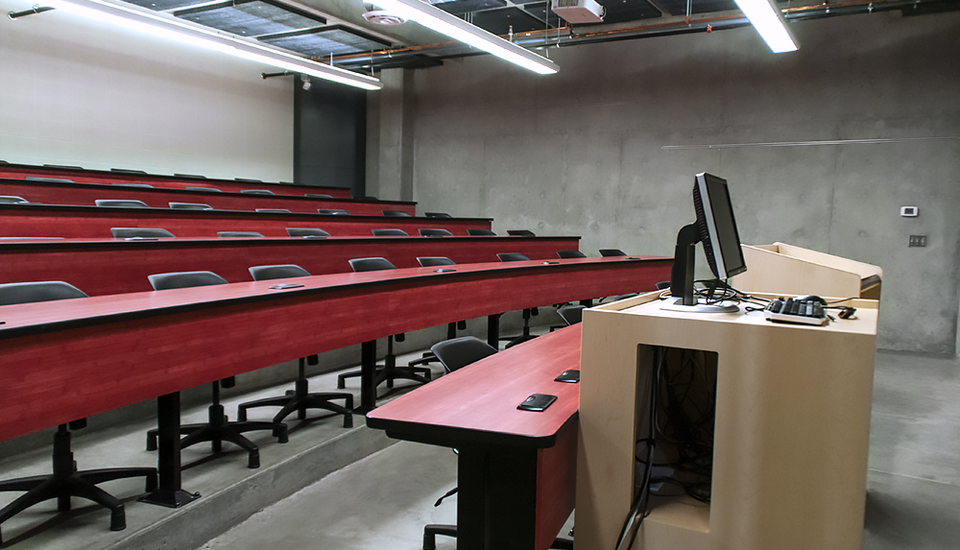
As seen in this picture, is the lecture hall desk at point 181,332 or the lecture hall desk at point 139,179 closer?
the lecture hall desk at point 181,332

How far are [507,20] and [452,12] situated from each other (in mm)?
814

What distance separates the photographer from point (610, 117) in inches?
311

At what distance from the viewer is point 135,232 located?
393cm

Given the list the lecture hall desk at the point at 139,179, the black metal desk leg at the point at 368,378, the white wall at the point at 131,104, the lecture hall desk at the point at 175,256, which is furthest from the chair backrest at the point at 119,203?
the white wall at the point at 131,104

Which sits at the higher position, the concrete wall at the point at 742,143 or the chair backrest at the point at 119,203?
the concrete wall at the point at 742,143

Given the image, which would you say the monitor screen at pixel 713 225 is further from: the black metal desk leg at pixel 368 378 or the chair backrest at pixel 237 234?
the chair backrest at pixel 237 234

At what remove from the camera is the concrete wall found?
620 centimetres

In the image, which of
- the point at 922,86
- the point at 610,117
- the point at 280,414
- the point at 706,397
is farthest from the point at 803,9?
the point at 280,414

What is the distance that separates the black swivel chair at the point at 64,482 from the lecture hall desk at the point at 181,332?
7.3 inches

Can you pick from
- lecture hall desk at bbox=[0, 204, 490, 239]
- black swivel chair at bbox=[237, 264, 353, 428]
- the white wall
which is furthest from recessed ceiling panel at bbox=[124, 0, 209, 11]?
black swivel chair at bbox=[237, 264, 353, 428]

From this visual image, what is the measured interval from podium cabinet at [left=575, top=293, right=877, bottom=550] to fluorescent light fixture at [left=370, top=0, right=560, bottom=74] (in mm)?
3887

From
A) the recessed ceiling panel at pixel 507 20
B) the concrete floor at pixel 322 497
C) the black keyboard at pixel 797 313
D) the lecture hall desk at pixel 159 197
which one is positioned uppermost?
the recessed ceiling panel at pixel 507 20

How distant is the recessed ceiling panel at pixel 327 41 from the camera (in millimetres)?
7867

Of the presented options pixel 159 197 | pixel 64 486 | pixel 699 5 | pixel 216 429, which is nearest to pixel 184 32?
pixel 159 197
